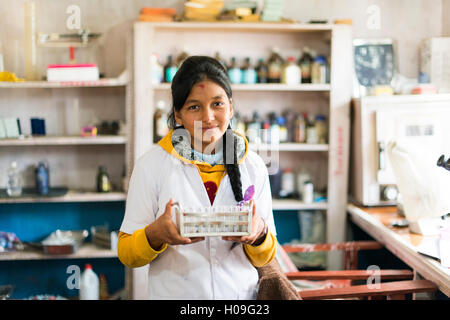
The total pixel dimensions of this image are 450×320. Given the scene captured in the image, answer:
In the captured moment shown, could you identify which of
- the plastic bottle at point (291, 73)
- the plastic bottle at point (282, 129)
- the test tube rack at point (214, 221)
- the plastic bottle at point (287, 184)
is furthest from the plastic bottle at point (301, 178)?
the test tube rack at point (214, 221)

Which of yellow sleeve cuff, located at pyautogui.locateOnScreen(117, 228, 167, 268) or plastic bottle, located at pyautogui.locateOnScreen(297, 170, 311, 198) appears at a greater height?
yellow sleeve cuff, located at pyautogui.locateOnScreen(117, 228, 167, 268)

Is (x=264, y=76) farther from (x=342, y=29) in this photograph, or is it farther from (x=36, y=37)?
(x=36, y=37)

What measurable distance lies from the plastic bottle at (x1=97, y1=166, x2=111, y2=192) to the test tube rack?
1.99 meters

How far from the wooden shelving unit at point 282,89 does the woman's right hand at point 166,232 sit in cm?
177

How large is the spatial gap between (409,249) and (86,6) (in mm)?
2386

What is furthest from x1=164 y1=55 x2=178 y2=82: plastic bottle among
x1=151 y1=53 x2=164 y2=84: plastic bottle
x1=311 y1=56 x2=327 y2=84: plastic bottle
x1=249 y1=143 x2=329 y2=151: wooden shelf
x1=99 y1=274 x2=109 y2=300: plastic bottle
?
x1=99 y1=274 x2=109 y2=300: plastic bottle

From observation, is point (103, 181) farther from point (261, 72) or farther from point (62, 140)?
point (261, 72)

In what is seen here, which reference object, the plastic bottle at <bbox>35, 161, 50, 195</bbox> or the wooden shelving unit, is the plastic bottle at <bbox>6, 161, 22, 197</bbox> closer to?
the plastic bottle at <bbox>35, 161, 50, 195</bbox>

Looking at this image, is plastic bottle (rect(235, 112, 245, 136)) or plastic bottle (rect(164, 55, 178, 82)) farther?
plastic bottle (rect(235, 112, 245, 136))

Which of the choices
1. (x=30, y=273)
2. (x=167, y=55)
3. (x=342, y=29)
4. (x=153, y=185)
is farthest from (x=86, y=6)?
(x=153, y=185)

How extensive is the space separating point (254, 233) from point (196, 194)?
21 centimetres

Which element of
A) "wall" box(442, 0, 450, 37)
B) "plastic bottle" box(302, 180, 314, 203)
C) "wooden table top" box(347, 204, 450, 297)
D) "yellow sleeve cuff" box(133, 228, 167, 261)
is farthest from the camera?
"plastic bottle" box(302, 180, 314, 203)

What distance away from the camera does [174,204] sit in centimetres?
92

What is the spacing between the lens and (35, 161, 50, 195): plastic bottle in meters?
2.72
